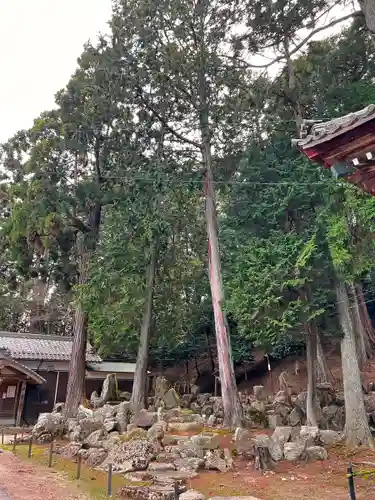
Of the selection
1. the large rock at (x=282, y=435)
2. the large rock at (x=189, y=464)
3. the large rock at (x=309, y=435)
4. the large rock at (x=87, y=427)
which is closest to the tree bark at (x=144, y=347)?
the large rock at (x=87, y=427)

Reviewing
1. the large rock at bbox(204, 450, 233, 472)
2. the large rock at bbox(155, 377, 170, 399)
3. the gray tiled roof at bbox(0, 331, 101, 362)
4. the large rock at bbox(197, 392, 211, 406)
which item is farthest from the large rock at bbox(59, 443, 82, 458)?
the gray tiled roof at bbox(0, 331, 101, 362)

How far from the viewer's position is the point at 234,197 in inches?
575

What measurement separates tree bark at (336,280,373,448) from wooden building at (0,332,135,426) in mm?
12810

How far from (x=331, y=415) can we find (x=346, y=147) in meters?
11.3

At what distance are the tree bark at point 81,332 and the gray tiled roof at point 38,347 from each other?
4.99 m

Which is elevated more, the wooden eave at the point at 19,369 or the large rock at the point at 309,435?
the wooden eave at the point at 19,369

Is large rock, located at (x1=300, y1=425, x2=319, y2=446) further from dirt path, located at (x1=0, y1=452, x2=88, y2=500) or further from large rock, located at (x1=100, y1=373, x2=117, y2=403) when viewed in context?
large rock, located at (x1=100, y1=373, x2=117, y2=403)

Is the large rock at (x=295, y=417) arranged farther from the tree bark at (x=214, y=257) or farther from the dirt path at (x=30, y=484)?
the dirt path at (x=30, y=484)

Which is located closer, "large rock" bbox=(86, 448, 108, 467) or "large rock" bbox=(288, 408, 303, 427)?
"large rock" bbox=(86, 448, 108, 467)

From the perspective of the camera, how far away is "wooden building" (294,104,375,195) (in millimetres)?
3477

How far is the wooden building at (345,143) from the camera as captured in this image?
3477 millimetres

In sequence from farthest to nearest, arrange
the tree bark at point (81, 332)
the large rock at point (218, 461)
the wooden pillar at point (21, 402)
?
the wooden pillar at point (21, 402), the tree bark at point (81, 332), the large rock at point (218, 461)

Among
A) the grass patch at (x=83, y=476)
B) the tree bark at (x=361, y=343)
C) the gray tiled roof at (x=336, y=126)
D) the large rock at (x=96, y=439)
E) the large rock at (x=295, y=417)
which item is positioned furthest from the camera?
the tree bark at (x=361, y=343)

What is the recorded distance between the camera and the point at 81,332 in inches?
622
